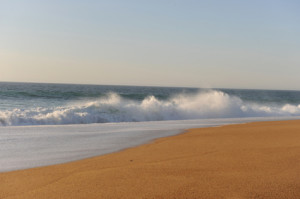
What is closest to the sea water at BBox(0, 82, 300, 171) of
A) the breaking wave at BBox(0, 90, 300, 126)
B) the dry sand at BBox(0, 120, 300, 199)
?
the breaking wave at BBox(0, 90, 300, 126)

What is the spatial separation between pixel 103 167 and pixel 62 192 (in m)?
1.09

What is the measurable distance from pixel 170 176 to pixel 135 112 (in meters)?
14.6

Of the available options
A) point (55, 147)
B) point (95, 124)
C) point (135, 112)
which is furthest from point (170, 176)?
point (135, 112)

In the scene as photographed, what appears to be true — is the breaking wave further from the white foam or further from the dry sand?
the dry sand

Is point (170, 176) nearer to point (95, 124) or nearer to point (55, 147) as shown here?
point (55, 147)

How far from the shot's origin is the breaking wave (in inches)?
559

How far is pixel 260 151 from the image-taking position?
5.38m

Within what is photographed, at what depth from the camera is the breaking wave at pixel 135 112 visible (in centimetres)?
1420

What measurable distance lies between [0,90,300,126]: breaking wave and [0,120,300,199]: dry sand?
382 inches

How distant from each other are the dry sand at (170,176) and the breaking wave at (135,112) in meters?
9.69

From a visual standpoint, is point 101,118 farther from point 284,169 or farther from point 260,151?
point 284,169

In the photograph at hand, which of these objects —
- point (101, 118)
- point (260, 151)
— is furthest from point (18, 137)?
point (101, 118)

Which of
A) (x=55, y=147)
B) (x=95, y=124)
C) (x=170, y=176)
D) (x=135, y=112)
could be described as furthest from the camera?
(x=135, y=112)

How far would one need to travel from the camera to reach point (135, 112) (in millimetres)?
18344
